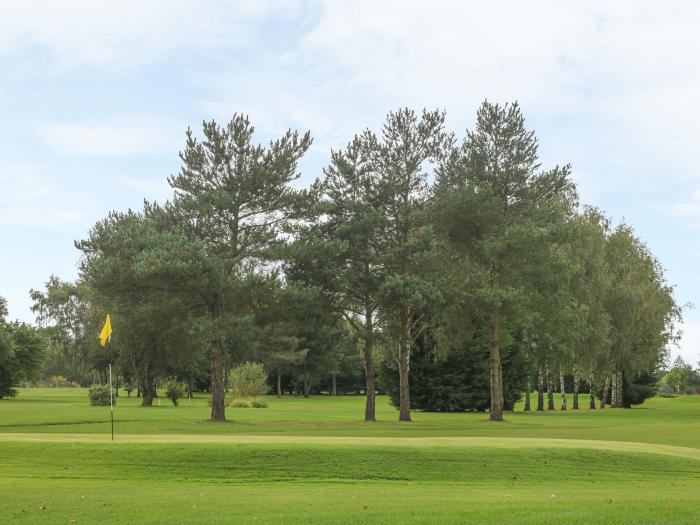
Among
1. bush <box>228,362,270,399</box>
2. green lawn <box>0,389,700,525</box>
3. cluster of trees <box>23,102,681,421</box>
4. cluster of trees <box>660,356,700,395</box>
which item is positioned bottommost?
cluster of trees <box>660,356,700,395</box>

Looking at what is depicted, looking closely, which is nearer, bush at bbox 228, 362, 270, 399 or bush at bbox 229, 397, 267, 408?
bush at bbox 229, 397, 267, 408

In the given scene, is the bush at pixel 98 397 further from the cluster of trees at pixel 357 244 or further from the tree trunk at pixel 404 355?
the tree trunk at pixel 404 355

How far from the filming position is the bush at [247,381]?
73688 mm

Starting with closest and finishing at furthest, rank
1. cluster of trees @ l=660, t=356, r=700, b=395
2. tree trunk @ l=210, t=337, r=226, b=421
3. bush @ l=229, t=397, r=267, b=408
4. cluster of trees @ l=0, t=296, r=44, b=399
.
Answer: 1. tree trunk @ l=210, t=337, r=226, b=421
2. bush @ l=229, t=397, r=267, b=408
3. cluster of trees @ l=0, t=296, r=44, b=399
4. cluster of trees @ l=660, t=356, r=700, b=395

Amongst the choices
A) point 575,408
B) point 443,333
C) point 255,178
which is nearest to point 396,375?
point 443,333

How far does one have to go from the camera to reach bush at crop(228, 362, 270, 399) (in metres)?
73.7

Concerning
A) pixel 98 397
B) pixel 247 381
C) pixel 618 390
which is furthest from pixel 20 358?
pixel 618 390

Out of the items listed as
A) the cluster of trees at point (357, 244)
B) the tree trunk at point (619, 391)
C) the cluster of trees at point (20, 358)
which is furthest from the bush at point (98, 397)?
the tree trunk at point (619, 391)

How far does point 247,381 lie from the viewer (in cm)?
7431

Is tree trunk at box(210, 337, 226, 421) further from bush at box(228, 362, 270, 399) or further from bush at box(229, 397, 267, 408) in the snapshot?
bush at box(228, 362, 270, 399)

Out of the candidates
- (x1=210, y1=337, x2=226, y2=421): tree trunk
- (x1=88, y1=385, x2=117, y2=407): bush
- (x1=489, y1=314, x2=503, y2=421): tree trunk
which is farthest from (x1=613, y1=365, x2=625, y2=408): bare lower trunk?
(x1=88, y1=385, x2=117, y2=407): bush

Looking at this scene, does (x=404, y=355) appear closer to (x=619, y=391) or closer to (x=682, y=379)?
(x=619, y=391)

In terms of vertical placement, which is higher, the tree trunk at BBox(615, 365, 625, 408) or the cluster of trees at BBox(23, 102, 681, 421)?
the cluster of trees at BBox(23, 102, 681, 421)

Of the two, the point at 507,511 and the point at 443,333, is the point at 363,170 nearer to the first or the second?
the point at 443,333
